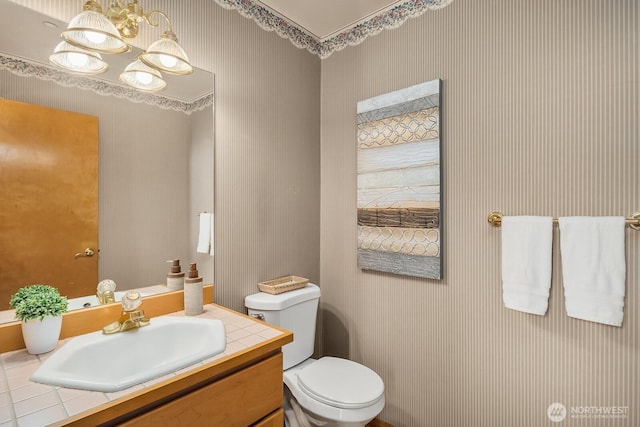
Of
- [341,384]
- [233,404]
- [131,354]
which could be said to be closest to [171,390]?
[233,404]

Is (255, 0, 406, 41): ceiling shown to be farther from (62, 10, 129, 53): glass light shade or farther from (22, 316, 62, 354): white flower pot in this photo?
(22, 316, 62, 354): white flower pot

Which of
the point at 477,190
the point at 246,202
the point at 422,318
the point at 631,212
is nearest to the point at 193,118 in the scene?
the point at 246,202

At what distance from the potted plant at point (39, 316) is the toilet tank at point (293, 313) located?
78 centimetres

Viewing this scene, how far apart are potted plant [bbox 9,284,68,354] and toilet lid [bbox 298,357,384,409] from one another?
0.98 m

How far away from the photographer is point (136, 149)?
1.32 m

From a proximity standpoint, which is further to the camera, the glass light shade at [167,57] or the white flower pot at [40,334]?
the glass light shade at [167,57]

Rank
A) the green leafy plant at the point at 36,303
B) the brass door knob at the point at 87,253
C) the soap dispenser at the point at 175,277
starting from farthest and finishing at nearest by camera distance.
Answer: the soap dispenser at the point at 175,277 < the brass door knob at the point at 87,253 < the green leafy plant at the point at 36,303

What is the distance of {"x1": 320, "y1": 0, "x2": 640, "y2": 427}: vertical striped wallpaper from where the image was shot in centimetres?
119

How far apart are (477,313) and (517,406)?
41cm

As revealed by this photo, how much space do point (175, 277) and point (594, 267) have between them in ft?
5.53

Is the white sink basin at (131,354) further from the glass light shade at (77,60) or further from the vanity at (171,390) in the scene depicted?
the glass light shade at (77,60)

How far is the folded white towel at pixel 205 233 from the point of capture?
1.51m

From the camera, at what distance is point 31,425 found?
662mm

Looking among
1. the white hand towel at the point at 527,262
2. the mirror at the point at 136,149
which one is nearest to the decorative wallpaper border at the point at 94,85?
the mirror at the point at 136,149
